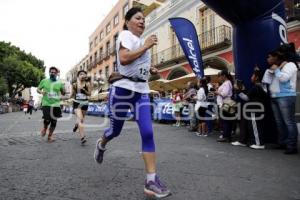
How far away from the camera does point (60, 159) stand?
16.1 ft

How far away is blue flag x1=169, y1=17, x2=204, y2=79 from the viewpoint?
9406 millimetres

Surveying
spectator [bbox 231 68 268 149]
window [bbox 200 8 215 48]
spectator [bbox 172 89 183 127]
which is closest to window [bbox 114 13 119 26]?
window [bbox 200 8 215 48]

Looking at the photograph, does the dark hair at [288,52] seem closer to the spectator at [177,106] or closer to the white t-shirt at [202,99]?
the white t-shirt at [202,99]

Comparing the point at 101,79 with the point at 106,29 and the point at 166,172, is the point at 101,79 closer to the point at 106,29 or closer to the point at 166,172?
the point at 106,29

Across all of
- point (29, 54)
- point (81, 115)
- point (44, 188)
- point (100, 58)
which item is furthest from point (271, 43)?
point (29, 54)

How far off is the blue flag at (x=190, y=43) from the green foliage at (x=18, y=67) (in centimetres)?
4690

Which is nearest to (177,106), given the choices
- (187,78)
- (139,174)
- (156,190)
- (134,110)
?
(187,78)

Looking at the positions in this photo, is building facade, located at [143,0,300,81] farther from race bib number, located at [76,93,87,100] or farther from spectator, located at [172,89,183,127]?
race bib number, located at [76,93,87,100]

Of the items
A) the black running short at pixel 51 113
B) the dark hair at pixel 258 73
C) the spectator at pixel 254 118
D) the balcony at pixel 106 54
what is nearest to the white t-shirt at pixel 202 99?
the spectator at pixel 254 118

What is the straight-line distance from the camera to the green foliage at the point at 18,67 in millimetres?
52938

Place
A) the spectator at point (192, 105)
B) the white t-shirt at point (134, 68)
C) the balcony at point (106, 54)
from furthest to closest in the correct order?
the balcony at point (106, 54) < the spectator at point (192, 105) < the white t-shirt at point (134, 68)

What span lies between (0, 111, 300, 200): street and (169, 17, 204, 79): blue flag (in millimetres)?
3771

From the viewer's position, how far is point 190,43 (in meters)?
9.66

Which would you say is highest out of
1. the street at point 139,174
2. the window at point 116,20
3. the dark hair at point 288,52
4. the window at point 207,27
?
the window at point 116,20
